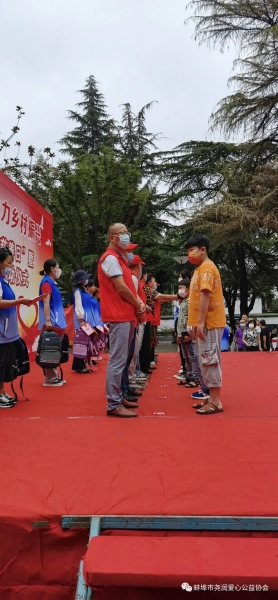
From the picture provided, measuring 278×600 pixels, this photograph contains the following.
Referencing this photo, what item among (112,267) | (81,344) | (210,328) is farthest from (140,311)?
(81,344)

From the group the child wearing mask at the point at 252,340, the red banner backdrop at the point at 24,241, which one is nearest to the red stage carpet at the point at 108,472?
the red banner backdrop at the point at 24,241

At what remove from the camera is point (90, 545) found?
1.65 metres

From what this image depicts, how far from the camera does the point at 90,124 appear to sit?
24.2m

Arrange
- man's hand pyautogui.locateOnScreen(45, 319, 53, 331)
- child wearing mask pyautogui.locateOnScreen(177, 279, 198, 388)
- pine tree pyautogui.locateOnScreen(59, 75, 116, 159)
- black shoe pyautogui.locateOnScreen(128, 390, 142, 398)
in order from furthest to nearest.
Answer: pine tree pyautogui.locateOnScreen(59, 75, 116, 159)
child wearing mask pyautogui.locateOnScreen(177, 279, 198, 388)
man's hand pyautogui.locateOnScreen(45, 319, 53, 331)
black shoe pyautogui.locateOnScreen(128, 390, 142, 398)

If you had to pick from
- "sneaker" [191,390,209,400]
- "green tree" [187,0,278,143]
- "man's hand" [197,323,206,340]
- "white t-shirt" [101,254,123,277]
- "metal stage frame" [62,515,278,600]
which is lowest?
"metal stage frame" [62,515,278,600]

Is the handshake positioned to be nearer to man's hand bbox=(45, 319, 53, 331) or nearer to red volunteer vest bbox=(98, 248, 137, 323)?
red volunteer vest bbox=(98, 248, 137, 323)

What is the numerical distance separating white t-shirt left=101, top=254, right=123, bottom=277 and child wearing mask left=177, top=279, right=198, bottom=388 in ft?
6.24

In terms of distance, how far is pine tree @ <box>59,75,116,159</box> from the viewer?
932 inches

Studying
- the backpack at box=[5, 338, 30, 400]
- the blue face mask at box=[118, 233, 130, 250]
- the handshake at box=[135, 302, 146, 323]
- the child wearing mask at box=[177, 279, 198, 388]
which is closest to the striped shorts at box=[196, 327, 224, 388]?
the handshake at box=[135, 302, 146, 323]

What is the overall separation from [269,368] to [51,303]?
3544mm

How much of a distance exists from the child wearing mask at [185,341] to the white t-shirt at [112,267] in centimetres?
190

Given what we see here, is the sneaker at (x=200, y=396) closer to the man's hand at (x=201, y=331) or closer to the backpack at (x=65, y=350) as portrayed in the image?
the man's hand at (x=201, y=331)

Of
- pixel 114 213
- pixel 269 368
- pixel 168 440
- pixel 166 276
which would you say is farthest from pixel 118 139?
pixel 168 440

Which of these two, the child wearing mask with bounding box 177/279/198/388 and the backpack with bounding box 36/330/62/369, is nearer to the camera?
the backpack with bounding box 36/330/62/369
